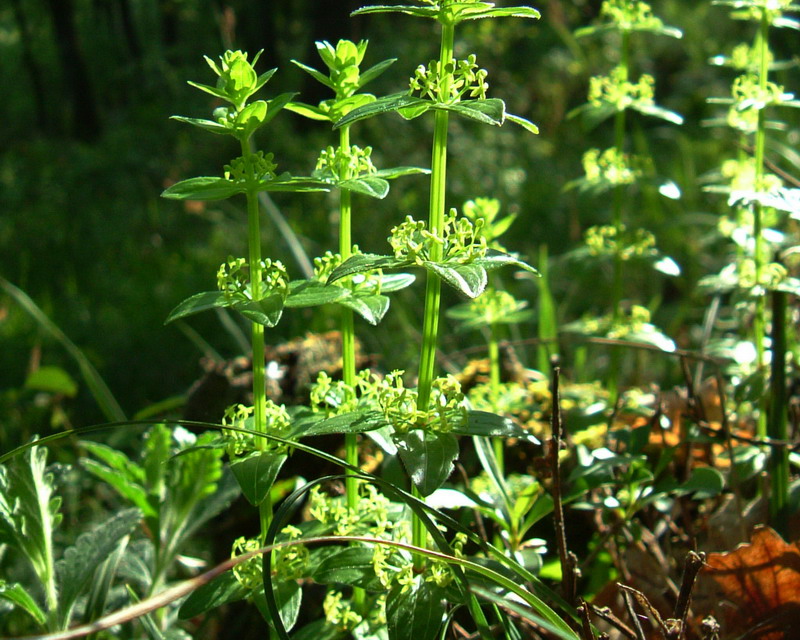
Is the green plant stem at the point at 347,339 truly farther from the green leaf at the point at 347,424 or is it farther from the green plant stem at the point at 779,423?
the green plant stem at the point at 779,423

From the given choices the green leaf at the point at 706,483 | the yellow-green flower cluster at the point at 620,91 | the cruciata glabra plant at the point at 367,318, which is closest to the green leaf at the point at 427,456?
the cruciata glabra plant at the point at 367,318

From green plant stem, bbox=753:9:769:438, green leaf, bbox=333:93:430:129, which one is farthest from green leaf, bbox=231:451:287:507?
green plant stem, bbox=753:9:769:438

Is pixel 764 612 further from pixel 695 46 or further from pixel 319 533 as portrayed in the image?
pixel 695 46

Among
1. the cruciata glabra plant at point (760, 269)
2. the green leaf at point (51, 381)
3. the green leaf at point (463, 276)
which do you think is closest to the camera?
the green leaf at point (463, 276)

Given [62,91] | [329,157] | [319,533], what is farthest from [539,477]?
[62,91]

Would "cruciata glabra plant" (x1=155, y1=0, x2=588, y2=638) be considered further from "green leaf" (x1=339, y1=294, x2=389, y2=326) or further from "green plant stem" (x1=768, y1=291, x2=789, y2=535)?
"green plant stem" (x1=768, y1=291, x2=789, y2=535)

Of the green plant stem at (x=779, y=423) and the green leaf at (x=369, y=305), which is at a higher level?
the green leaf at (x=369, y=305)
